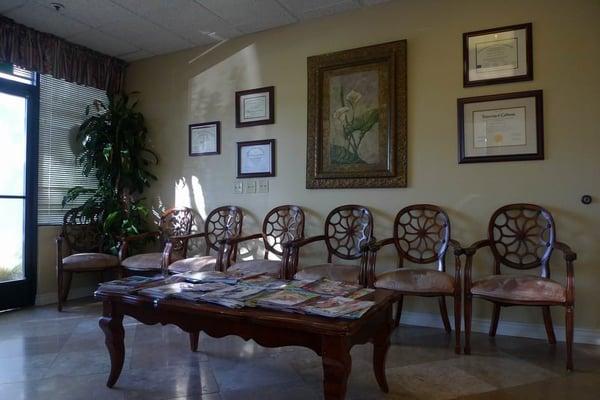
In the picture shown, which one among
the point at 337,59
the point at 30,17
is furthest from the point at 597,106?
the point at 30,17

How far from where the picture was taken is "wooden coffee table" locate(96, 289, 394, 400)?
53.8 inches

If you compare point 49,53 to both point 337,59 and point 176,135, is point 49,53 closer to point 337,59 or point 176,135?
point 176,135

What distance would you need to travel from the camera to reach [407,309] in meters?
3.03

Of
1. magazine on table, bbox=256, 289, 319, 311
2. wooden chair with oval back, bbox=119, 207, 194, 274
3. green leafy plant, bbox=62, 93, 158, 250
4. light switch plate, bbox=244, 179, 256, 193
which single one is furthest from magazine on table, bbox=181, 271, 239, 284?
green leafy plant, bbox=62, 93, 158, 250

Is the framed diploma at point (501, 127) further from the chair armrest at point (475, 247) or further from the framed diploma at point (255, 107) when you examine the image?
the framed diploma at point (255, 107)

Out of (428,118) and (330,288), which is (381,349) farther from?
(428,118)

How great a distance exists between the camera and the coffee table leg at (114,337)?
73.7 inches

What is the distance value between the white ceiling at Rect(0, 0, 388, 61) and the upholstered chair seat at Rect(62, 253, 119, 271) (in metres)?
1.94

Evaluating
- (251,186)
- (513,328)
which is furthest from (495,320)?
(251,186)

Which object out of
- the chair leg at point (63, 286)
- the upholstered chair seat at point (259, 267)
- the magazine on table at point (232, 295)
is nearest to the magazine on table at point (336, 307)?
the magazine on table at point (232, 295)

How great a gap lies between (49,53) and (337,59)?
2508 mm

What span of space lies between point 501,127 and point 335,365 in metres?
2.13

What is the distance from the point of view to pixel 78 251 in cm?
375

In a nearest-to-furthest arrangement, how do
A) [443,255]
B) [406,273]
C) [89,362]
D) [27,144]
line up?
[89,362]
[406,273]
[443,255]
[27,144]
